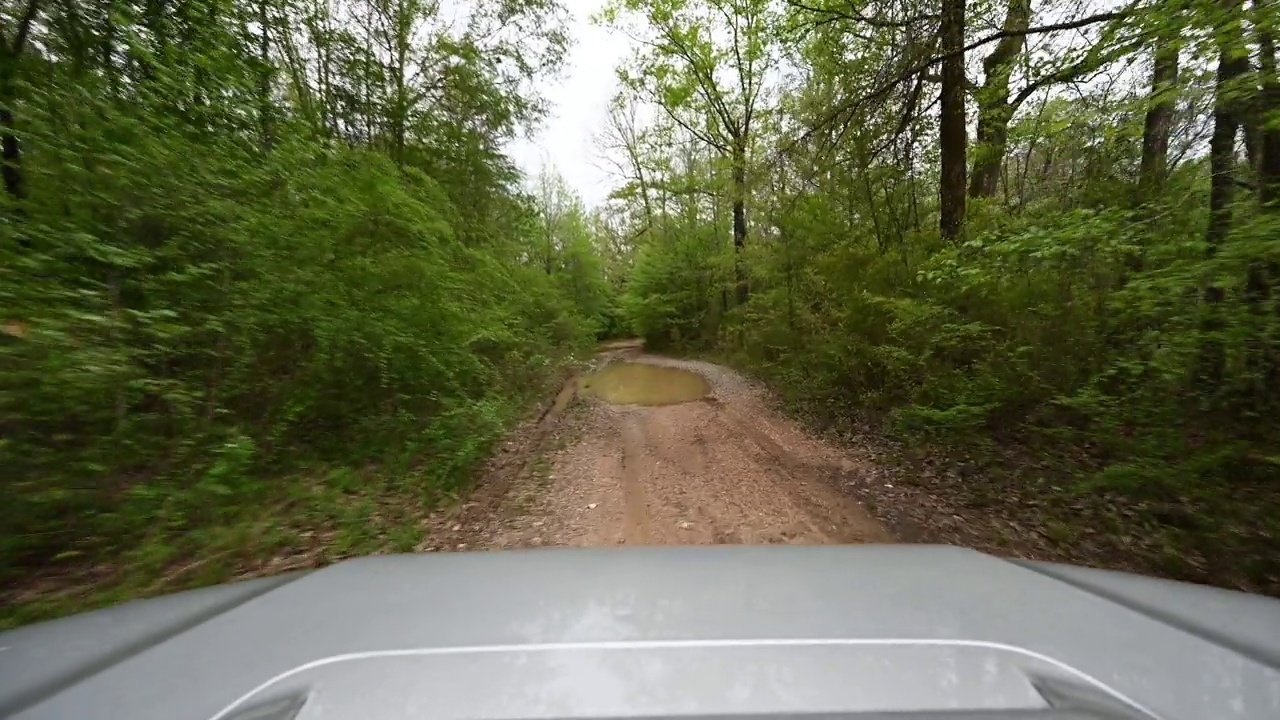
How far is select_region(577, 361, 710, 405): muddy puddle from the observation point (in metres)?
13.1

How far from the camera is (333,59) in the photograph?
860 centimetres

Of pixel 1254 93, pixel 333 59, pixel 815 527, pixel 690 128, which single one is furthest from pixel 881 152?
pixel 690 128

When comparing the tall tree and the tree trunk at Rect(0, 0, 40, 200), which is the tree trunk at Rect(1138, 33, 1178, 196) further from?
the tree trunk at Rect(0, 0, 40, 200)

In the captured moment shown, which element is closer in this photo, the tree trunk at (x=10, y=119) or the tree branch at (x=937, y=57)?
the tree trunk at (x=10, y=119)

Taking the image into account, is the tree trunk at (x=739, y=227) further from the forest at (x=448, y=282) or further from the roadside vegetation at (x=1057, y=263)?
the forest at (x=448, y=282)

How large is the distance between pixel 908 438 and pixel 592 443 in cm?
464

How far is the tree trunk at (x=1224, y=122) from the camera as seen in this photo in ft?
11.5

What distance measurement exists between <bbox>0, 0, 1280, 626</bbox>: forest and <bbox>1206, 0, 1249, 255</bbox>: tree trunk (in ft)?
0.09

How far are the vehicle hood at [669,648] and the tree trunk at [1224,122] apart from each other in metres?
3.64

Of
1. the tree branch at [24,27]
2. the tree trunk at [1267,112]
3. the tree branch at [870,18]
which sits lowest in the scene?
the tree trunk at [1267,112]

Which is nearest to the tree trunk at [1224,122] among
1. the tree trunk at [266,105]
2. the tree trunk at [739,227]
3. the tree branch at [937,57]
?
the tree branch at [937,57]

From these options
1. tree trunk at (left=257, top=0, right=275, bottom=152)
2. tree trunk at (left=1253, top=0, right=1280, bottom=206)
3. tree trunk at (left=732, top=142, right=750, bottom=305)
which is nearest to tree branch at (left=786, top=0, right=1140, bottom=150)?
tree trunk at (left=1253, top=0, right=1280, bottom=206)

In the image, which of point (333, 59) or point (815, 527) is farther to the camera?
point (333, 59)

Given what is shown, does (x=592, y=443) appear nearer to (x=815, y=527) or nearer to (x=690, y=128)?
(x=815, y=527)
